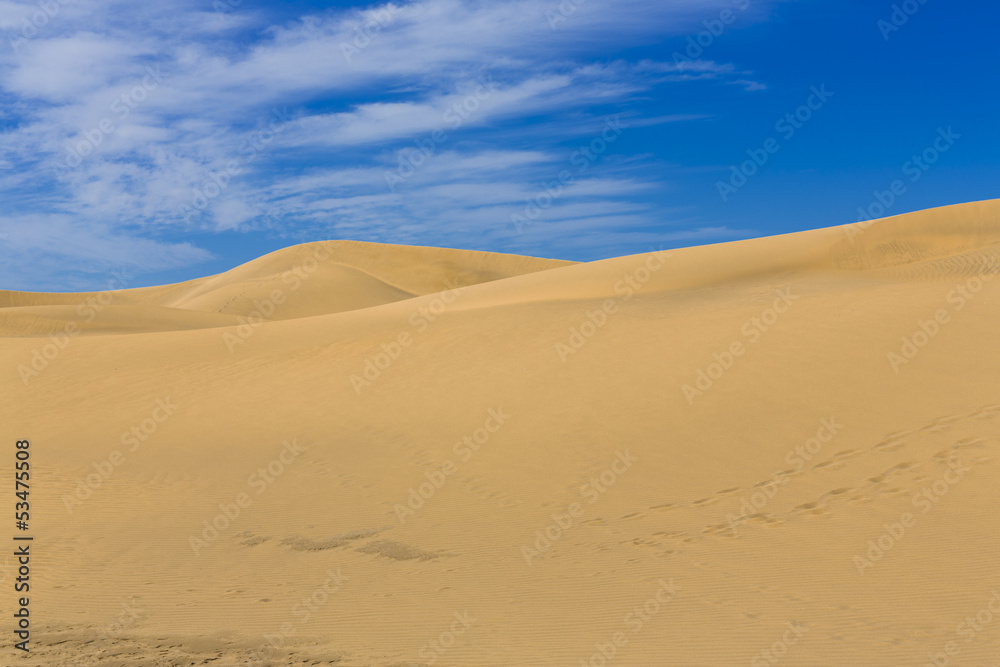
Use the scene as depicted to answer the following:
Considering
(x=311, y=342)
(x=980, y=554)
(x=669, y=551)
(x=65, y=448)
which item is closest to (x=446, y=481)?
(x=669, y=551)

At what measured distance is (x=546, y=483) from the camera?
9.38m

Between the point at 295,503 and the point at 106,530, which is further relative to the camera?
the point at 295,503

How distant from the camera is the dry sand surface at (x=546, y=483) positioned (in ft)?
18.8

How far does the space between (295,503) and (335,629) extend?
381 cm

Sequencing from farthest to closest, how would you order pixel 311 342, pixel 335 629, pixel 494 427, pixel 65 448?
pixel 311 342, pixel 65 448, pixel 494 427, pixel 335 629

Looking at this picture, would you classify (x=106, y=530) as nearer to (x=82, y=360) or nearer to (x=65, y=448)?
(x=65, y=448)

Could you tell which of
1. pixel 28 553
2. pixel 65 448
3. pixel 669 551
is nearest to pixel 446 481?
pixel 669 551

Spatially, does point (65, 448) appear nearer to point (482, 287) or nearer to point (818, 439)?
point (818, 439)

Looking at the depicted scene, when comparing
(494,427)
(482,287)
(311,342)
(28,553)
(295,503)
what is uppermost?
(482,287)

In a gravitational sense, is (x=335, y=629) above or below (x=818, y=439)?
below

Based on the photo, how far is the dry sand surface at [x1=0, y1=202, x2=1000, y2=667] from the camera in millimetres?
5730

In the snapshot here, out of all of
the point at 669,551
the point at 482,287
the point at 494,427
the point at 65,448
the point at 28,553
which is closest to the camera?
the point at 669,551

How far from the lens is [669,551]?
23.3ft

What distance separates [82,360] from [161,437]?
7.70 m
